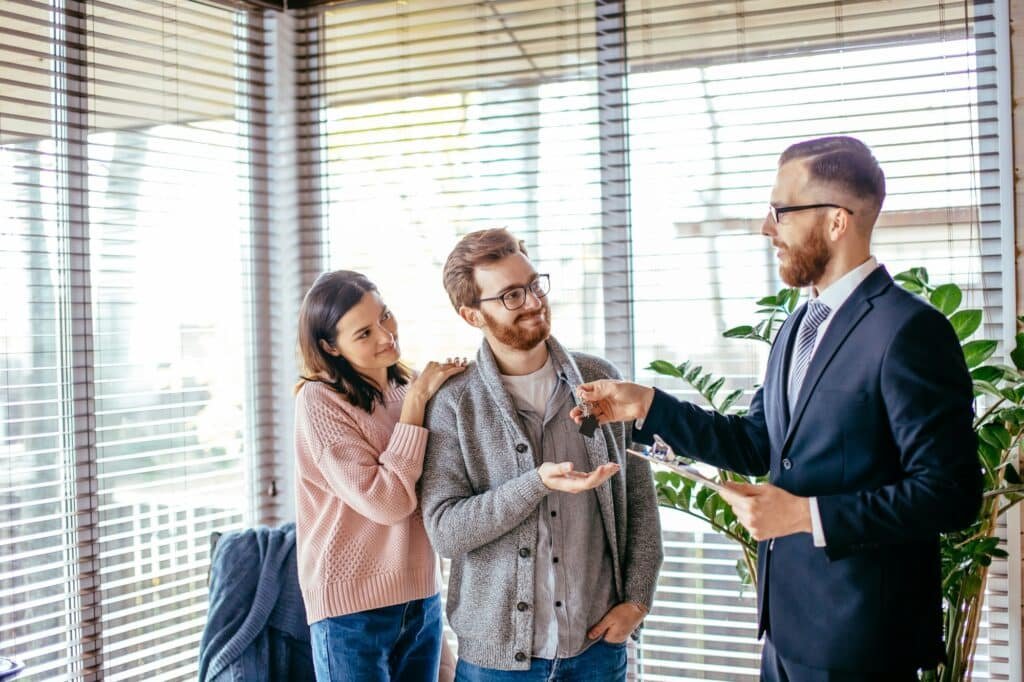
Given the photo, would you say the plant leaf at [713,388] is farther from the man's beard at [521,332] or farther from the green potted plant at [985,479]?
the man's beard at [521,332]

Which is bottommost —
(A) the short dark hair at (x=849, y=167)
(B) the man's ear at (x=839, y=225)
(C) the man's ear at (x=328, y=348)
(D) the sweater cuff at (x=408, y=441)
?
(D) the sweater cuff at (x=408, y=441)

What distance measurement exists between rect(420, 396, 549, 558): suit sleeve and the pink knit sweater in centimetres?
4

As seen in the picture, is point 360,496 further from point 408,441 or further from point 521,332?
point 521,332

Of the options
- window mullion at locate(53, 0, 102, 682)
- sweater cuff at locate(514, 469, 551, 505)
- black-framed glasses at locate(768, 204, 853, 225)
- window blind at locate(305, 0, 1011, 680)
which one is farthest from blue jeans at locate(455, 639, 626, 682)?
window mullion at locate(53, 0, 102, 682)

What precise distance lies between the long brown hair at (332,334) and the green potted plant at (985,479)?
0.72 m

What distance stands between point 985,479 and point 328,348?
4.91 feet

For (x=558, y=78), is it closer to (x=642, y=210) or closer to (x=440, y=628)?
(x=642, y=210)

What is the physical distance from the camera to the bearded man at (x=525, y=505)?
73.0 inches

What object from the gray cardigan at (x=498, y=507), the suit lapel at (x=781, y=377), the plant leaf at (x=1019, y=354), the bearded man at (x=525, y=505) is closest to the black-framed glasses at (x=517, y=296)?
the bearded man at (x=525, y=505)

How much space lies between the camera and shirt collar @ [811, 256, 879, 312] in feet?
5.50

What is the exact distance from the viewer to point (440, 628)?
2232 millimetres

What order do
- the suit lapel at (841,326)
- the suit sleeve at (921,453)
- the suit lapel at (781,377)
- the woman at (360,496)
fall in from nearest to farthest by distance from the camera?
the suit sleeve at (921,453) → the suit lapel at (841,326) → the suit lapel at (781,377) → the woman at (360,496)

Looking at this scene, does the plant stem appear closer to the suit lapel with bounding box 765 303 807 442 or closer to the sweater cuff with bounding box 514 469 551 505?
the suit lapel with bounding box 765 303 807 442

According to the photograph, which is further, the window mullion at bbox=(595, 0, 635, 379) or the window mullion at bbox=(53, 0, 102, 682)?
the window mullion at bbox=(595, 0, 635, 379)
